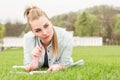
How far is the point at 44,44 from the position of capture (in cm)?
437

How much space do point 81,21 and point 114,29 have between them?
8.16 meters

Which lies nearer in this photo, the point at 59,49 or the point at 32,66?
the point at 32,66

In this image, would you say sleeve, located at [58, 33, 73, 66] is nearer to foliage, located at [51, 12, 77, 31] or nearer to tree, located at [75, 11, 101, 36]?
tree, located at [75, 11, 101, 36]

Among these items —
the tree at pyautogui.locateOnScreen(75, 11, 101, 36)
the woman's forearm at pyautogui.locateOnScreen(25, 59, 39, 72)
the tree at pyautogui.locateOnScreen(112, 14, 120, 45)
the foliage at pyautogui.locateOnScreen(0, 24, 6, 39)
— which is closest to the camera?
the woman's forearm at pyautogui.locateOnScreen(25, 59, 39, 72)

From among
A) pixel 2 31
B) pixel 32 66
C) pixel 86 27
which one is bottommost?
pixel 86 27

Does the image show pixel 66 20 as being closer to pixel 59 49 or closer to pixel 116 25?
pixel 116 25

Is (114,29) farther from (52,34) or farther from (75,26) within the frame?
(52,34)

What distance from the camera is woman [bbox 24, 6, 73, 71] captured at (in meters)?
3.93

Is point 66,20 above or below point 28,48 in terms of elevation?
below

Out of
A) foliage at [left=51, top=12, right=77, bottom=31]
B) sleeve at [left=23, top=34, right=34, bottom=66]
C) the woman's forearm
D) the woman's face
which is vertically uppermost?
the woman's face

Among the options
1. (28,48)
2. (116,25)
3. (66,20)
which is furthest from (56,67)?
(66,20)

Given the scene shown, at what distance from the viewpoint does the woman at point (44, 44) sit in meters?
3.93

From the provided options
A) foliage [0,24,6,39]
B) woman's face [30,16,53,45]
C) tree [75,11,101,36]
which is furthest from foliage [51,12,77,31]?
woman's face [30,16,53,45]

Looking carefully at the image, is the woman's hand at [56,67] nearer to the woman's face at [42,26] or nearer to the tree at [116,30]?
the woman's face at [42,26]
